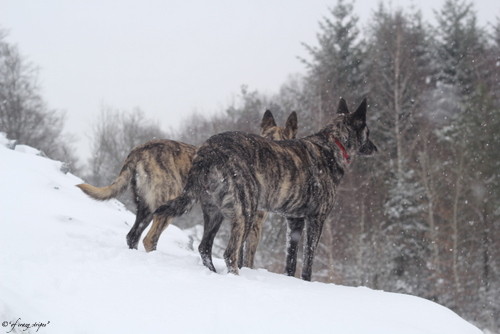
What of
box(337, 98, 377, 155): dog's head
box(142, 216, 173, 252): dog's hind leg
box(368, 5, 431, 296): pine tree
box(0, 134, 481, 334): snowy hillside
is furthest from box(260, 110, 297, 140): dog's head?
box(368, 5, 431, 296): pine tree

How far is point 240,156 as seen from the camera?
4777mm

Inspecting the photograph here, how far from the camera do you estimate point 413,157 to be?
25.5 m

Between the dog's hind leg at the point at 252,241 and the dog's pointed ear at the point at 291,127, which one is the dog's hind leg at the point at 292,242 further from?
the dog's pointed ear at the point at 291,127

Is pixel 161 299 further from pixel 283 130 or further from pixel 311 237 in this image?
pixel 283 130

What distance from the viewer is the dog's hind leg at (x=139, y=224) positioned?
577cm

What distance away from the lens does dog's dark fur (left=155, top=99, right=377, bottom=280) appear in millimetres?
4680

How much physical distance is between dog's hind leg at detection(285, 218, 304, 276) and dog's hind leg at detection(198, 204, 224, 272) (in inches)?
50.1

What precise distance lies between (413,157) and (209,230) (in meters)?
22.4

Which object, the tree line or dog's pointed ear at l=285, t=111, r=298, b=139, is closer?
dog's pointed ear at l=285, t=111, r=298, b=139

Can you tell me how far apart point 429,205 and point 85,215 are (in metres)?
18.4

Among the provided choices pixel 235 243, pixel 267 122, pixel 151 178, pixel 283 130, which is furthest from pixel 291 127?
pixel 235 243

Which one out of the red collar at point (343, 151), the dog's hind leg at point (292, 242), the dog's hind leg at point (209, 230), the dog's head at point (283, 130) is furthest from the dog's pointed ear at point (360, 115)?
the dog's hind leg at point (209, 230)

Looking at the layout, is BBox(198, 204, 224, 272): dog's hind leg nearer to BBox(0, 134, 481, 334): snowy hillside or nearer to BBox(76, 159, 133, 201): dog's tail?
BBox(0, 134, 481, 334): snowy hillside

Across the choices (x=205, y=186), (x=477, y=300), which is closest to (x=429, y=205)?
Answer: (x=477, y=300)
